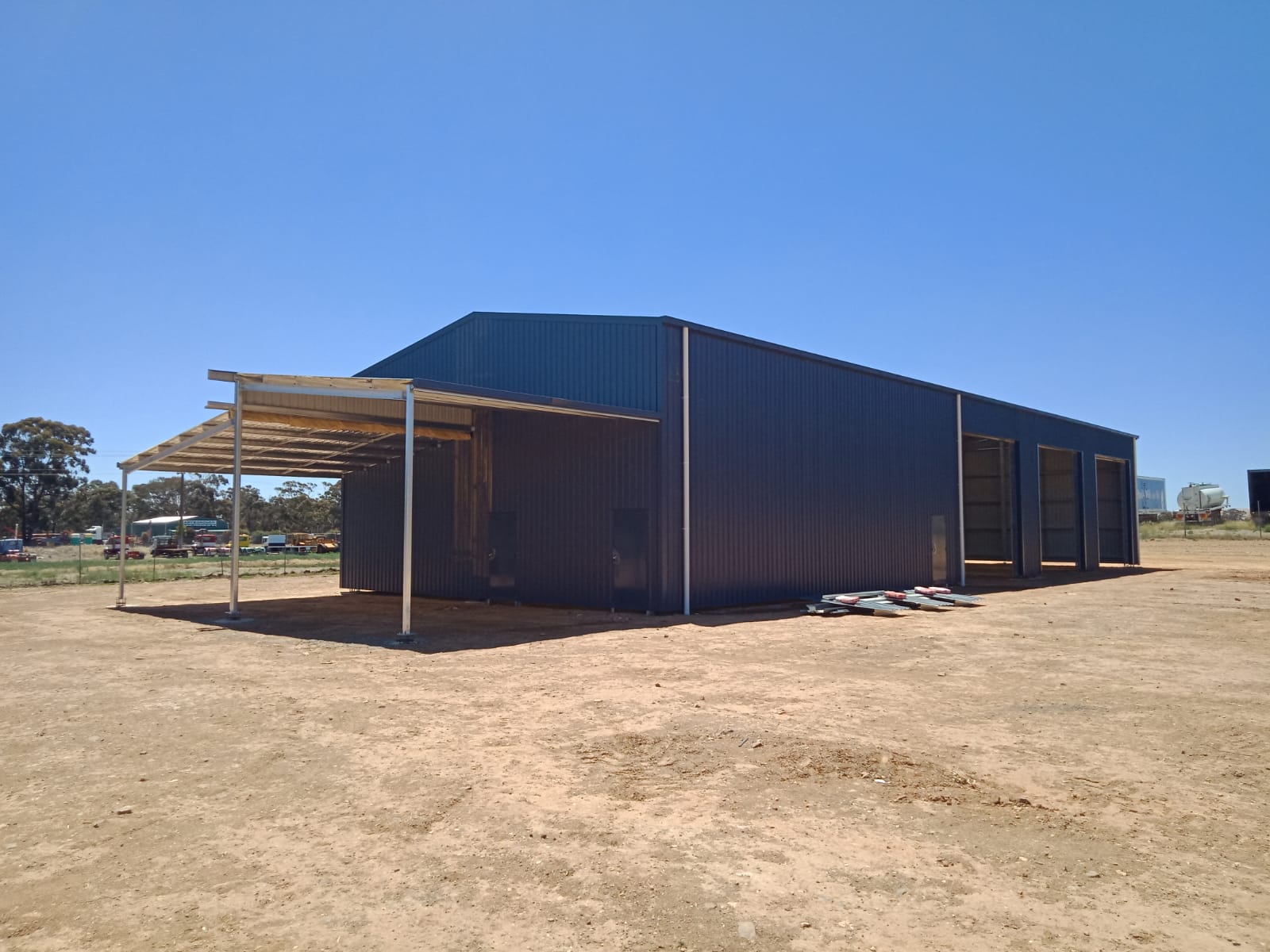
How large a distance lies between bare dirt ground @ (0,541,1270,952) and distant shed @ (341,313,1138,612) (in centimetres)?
595

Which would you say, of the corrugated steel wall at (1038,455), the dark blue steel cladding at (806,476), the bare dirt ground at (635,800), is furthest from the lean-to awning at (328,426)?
the corrugated steel wall at (1038,455)

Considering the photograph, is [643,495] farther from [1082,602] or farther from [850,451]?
[1082,602]

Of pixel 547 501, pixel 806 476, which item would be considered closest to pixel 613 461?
pixel 547 501

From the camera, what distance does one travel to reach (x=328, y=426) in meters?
18.6

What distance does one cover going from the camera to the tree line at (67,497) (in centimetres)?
7762

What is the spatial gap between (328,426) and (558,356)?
5499 mm

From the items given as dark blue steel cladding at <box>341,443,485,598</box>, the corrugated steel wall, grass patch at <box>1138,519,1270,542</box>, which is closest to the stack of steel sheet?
dark blue steel cladding at <box>341,443,485,598</box>

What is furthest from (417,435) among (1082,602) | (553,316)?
(1082,602)

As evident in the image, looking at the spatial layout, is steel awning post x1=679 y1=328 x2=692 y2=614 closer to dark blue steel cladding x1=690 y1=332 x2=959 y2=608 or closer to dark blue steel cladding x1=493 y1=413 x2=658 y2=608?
dark blue steel cladding x1=690 y1=332 x2=959 y2=608

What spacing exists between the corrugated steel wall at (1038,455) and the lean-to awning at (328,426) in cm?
1672

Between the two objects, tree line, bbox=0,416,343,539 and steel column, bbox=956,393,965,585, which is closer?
steel column, bbox=956,393,965,585

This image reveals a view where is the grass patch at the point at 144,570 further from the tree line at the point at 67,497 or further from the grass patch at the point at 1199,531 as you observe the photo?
the grass patch at the point at 1199,531

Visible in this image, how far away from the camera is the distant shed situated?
17625 millimetres

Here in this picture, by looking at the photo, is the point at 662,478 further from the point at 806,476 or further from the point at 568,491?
the point at 806,476
